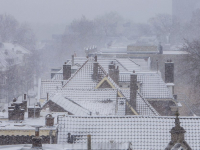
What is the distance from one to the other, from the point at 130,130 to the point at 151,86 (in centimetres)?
1421

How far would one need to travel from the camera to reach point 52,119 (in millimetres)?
17922

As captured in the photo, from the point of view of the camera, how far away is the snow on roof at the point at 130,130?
17.1 meters

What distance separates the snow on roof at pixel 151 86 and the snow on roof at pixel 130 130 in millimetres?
12641

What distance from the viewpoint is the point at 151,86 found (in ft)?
104

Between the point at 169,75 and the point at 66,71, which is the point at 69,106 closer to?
the point at 66,71

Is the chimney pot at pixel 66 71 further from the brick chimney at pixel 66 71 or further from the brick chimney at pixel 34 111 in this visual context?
the brick chimney at pixel 34 111

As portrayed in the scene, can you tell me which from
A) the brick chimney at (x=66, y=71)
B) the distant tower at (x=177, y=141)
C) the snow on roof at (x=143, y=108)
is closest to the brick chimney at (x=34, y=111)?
the distant tower at (x=177, y=141)

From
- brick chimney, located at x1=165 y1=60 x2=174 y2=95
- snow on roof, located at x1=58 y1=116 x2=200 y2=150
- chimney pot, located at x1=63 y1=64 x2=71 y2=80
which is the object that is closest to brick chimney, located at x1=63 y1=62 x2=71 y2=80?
chimney pot, located at x1=63 y1=64 x2=71 y2=80

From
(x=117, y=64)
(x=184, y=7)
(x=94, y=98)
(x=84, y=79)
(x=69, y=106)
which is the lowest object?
(x=69, y=106)

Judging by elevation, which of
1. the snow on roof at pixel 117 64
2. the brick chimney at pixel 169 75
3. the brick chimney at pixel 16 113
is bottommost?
the brick chimney at pixel 16 113

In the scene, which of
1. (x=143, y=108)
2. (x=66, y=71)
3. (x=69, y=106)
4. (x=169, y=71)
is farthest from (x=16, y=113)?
(x=169, y=71)

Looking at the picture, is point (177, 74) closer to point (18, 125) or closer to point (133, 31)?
point (18, 125)

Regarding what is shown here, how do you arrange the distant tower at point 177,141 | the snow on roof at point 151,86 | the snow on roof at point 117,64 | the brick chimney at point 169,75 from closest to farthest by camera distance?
the distant tower at point 177,141 < the snow on roof at point 151,86 < the brick chimney at point 169,75 < the snow on roof at point 117,64

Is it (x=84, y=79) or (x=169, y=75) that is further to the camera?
(x=169, y=75)
